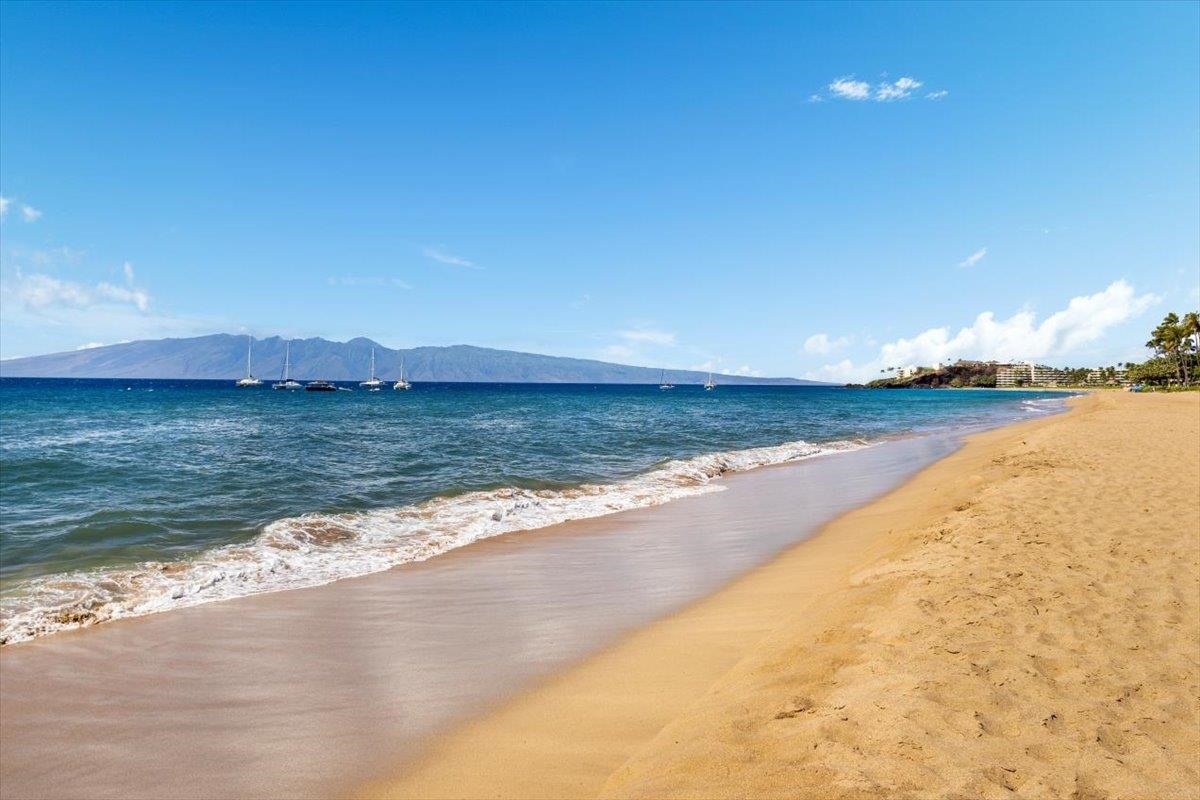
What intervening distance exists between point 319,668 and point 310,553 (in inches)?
217

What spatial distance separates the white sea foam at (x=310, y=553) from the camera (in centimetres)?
801

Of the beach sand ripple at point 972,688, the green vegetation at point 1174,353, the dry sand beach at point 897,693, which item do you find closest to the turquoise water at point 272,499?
the dry sand beach at point 897,693

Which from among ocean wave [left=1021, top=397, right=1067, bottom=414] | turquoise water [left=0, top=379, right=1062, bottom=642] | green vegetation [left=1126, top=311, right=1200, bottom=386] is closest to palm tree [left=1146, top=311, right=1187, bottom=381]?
green vegetation [left=1126, top=311, right=1200, bottom=386]

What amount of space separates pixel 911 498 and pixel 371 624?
41.5 ft

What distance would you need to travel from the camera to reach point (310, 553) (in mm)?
10844

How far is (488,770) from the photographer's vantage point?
407 centimetres

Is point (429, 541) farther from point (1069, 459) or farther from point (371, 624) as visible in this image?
point (1069, 459)

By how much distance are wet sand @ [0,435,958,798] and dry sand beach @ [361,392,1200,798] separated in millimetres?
380

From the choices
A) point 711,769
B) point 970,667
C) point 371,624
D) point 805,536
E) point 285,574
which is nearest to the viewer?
point 711,769

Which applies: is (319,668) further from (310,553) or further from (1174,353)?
(1174,353)

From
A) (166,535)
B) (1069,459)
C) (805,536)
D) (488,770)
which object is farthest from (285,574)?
(1069,459)

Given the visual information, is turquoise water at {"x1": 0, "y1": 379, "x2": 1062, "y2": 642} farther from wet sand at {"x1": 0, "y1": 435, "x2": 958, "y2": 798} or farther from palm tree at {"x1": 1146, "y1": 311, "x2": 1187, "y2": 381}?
palm tree at {"x1": 1146, "y1": 311, "x2": 1187, "y2": 381}

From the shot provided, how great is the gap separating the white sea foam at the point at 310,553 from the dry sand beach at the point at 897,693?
5951 millimetres

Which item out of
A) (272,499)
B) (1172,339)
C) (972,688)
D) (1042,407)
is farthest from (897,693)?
(1172,339)
